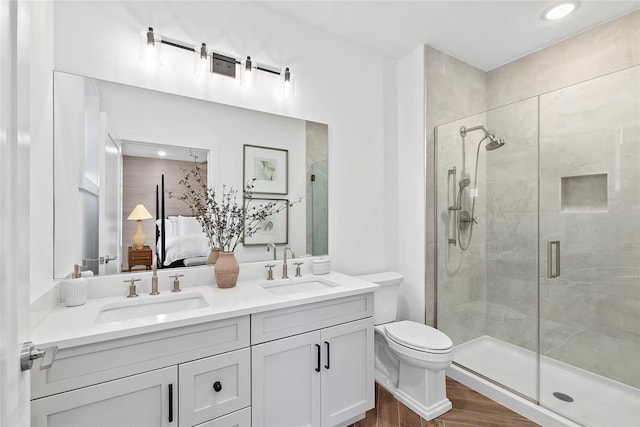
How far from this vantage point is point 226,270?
1.71 meters

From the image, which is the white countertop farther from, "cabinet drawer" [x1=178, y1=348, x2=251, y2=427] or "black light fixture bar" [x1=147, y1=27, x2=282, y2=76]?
"black light fixture bar" [x1=147, y1=27, x2=282, y2=76]

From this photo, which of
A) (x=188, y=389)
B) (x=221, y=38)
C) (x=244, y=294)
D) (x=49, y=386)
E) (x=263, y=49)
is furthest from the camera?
(x=263, y=49)

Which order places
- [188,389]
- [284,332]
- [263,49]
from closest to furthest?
[188,389], [284,332], [263,49]

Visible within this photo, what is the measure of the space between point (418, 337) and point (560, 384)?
3.54 feet

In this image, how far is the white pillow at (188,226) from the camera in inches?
69.2

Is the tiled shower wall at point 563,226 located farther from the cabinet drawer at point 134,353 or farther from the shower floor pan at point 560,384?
the cabinet drawer at point 134,353

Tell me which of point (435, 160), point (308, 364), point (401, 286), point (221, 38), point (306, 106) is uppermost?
point (221, 38)

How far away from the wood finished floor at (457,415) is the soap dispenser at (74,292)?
1596 mm

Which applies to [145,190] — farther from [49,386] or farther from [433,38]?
[433,38]

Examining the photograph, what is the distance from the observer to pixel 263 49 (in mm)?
2018

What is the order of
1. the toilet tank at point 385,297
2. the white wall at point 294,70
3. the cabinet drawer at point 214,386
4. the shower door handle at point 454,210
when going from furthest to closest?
the shower door handle at point 454,210, the toilet tank at point 385,297, the white wall at point 294,70, the cabinet drawer at point 214,386

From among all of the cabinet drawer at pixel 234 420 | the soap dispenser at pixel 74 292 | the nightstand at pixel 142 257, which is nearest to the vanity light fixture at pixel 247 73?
the nightstand at pixel 142 257

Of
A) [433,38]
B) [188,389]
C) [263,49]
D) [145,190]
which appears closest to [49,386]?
[188,389]

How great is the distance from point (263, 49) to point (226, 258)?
137cm
